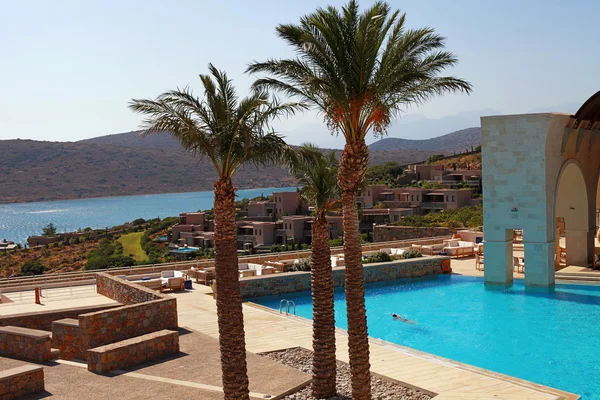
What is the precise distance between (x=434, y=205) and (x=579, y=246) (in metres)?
38.7

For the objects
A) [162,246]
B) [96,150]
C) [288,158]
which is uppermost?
[96,150]

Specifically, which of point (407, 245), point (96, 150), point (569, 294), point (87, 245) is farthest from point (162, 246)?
point (96, 150)

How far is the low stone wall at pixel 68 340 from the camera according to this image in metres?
12.7

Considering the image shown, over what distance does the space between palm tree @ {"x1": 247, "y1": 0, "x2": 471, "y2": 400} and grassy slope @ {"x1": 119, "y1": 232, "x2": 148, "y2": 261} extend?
50.9 meters

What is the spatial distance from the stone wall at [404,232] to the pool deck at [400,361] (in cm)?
2112

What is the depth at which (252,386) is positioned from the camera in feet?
34.6

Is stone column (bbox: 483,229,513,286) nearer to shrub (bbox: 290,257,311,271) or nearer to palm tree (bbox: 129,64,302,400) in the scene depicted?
shrub (bbox: 290,257,311,271)

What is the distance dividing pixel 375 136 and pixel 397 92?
83cm

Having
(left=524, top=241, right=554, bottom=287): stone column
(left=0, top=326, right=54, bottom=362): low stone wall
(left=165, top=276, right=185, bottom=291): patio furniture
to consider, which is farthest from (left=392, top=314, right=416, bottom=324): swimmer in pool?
(left=0, top=326, right=54, bottom=362): low stone wall

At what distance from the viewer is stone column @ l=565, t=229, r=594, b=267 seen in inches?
973

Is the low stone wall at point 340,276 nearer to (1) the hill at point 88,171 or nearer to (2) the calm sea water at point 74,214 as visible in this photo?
(2) the calm sea water at point 74,214

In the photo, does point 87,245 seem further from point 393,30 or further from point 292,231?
point 393,30

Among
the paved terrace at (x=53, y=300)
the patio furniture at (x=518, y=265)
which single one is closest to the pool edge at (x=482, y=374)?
the paved terrace at (x=53, y=300)

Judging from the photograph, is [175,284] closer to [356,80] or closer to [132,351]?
[132,351]
